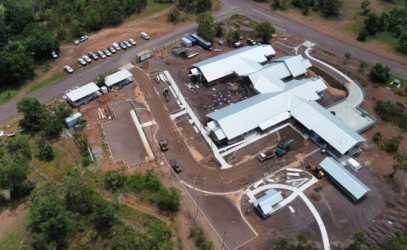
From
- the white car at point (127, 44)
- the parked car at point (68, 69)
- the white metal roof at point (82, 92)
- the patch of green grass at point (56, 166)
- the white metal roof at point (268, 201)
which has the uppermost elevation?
the white car at point (127, 44)

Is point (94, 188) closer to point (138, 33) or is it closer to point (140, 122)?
point (140, 122)

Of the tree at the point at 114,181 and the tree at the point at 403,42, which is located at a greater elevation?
the tree at the point at 403,42

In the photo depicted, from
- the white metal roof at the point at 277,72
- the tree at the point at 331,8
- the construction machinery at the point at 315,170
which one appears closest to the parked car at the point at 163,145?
the white metal roof at the point at 277,72

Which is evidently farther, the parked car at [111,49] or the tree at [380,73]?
the parked car at [111,49]

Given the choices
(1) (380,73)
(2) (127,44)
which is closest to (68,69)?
(2) (127,44)

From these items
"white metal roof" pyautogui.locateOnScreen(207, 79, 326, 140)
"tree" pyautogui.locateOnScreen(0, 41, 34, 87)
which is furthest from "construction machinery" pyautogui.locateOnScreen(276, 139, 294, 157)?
"tree" pyautogui.locateOnScreen(0, 41, 34, 87)

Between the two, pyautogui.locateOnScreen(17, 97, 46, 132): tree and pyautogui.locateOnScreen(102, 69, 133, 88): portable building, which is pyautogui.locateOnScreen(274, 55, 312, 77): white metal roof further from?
pyautogui.locateOnScreen(17, 97, 46, 132): tree

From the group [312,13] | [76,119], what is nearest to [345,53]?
[312,13]

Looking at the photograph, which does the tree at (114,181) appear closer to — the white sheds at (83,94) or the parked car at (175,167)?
the parked car at (175,167)
